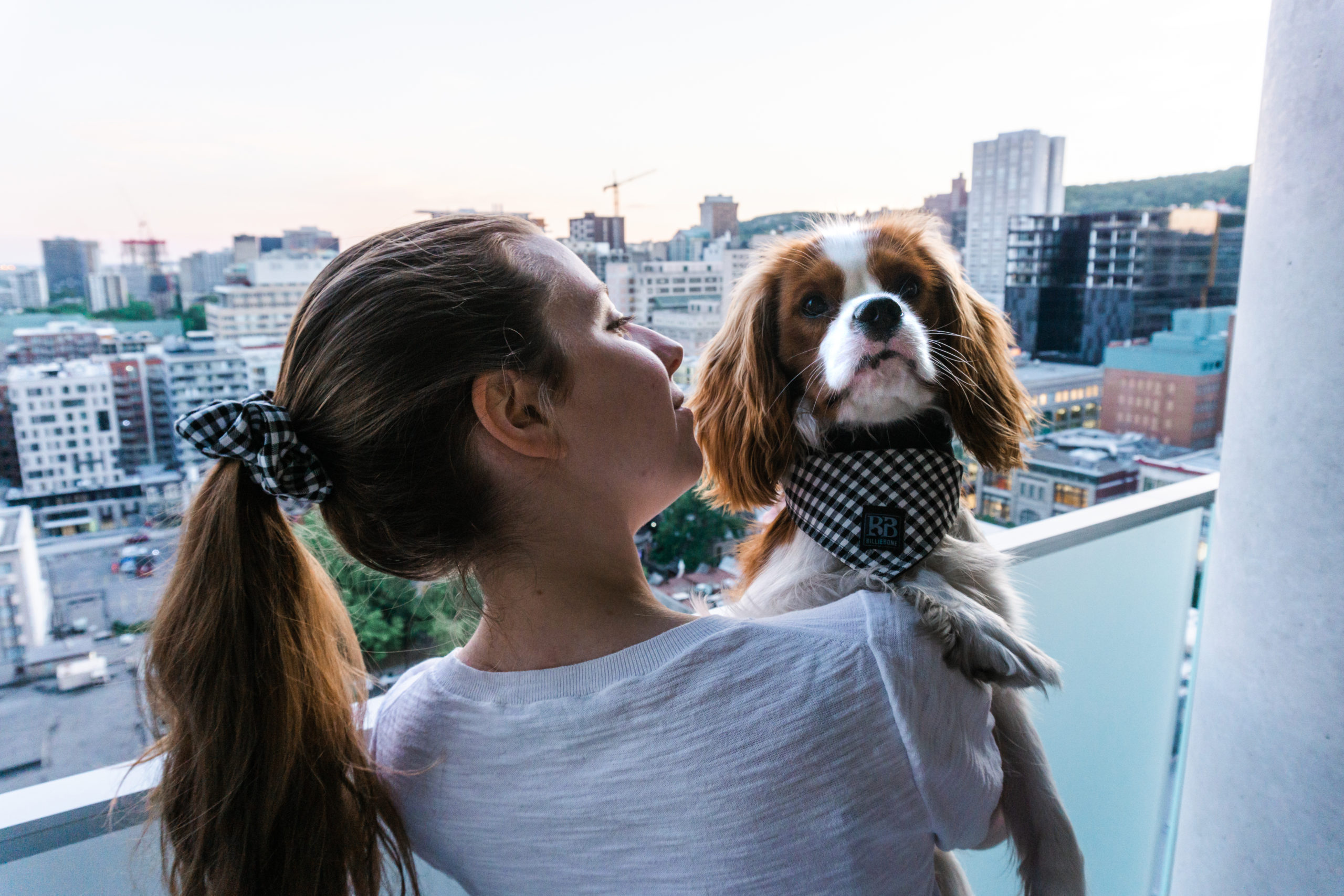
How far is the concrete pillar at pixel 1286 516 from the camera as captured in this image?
1.12 meters

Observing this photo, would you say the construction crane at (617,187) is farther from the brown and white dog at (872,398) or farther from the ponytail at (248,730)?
the ponytail at (248,730)

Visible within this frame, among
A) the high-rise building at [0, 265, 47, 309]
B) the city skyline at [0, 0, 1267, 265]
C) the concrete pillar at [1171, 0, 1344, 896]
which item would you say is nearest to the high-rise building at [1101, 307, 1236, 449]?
the city skyline at [0, 0, 1267, 265]

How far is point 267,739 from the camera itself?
610 millimetres

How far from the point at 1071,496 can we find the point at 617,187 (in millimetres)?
1169

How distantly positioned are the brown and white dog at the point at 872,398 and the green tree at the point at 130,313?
840 millimetres

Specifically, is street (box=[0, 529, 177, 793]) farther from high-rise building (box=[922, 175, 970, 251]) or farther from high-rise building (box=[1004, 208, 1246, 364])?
high-rise building (box=[1004, 208, 1246, 364])

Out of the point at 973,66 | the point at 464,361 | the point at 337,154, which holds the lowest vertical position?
the point at 464,361

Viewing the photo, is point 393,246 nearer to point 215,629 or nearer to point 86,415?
point 215,629

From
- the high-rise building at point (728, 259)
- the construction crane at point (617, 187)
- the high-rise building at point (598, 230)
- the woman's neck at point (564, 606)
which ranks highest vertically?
the construction crane at point (617, 187)

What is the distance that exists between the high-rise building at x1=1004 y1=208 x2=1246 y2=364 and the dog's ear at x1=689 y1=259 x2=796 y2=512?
879 millimetres

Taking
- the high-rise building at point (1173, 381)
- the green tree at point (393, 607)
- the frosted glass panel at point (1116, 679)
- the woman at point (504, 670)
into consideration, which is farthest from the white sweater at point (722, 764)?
the high-rise building at point (1173, 381)

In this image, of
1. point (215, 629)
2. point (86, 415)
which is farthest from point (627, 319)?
point (86, 415)

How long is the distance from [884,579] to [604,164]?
1026mm

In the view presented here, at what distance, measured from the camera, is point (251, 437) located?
23.7 inches
